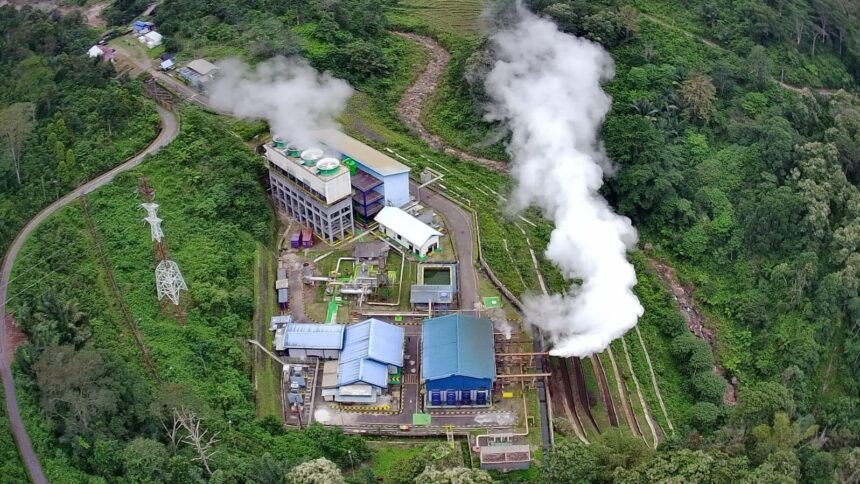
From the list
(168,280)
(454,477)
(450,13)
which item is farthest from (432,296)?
(450,13)

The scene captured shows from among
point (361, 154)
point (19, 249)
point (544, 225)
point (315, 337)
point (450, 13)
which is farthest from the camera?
point (450, 13)

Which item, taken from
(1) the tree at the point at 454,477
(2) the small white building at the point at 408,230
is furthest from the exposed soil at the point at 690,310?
(1) the tree at the point at 454,477

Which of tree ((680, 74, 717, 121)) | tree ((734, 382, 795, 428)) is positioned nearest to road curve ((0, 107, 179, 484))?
tree ((734, 382, 795, 428))

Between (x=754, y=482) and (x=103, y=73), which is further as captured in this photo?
(x=103, y=73)

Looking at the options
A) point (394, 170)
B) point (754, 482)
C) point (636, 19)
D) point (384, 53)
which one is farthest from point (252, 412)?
point (636, 19)

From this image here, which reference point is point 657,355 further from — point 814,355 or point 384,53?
point 384,53

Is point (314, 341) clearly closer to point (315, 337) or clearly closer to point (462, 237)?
point (315, 337)

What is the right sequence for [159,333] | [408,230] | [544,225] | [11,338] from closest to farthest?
[11,338] < [159,333] < [408,230] < [544,225]

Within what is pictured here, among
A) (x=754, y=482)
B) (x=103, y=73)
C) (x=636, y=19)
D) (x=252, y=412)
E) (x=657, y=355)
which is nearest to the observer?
(x=754, y=482)

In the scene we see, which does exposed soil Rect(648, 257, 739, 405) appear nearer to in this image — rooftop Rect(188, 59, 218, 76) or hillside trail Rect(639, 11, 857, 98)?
hillside trail Rect(639, 11, 857, 98)
